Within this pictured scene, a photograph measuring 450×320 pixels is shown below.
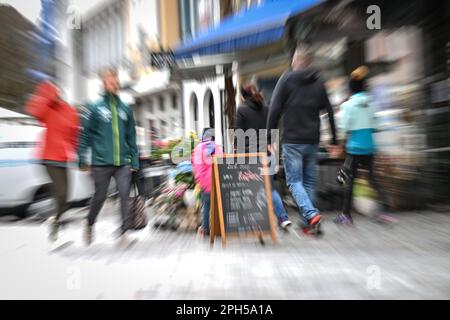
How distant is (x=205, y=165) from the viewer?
556 cm

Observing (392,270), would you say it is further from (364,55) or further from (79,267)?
(364,55)

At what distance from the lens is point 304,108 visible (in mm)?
5344

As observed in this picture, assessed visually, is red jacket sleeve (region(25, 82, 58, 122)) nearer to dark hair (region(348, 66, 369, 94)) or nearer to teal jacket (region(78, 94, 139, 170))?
teal jacket (region(78, 94, 139, 170))

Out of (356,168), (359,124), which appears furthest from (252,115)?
(356,168)

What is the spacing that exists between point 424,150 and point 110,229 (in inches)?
173

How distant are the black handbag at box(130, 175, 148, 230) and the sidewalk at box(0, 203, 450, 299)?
161mm

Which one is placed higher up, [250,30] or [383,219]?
[250,30]

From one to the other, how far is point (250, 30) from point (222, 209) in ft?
9.49

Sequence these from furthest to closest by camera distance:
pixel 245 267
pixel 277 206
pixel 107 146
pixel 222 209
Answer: pixel 277 206 < pixel 107 146 < pixel 222 209 < pixel 245 267

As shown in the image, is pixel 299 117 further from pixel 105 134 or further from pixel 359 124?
pixel 105 134

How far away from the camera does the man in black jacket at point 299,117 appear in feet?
17.4

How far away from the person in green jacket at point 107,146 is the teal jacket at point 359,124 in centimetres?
255

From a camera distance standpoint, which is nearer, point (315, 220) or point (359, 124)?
point (315, 220)

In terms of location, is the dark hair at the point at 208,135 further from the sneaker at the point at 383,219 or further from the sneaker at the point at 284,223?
the sneaker at the point at 383,219
